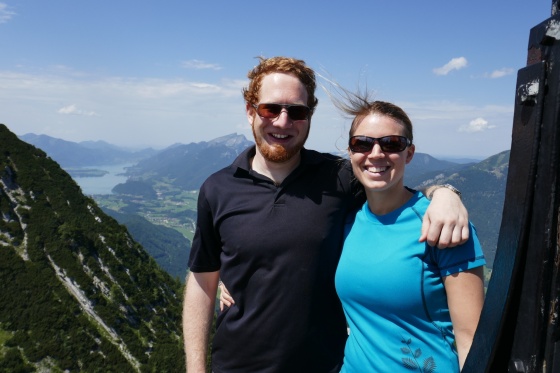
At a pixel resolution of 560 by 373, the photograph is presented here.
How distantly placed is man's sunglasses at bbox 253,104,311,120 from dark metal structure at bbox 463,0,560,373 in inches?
123

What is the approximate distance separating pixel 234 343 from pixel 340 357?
1.14 m

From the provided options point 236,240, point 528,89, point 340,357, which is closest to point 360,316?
point 340,357

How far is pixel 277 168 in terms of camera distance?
4688 millimetres

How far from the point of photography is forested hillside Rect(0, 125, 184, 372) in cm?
5300

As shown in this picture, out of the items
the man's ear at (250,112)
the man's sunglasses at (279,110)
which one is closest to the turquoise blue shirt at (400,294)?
the man's sunglasses at (279,110)

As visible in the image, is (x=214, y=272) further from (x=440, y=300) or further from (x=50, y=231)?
(x=50, y=231)

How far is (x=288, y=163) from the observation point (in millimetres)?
4691

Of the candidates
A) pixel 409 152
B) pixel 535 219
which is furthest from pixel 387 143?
pixel 535 219

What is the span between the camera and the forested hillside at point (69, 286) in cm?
5300

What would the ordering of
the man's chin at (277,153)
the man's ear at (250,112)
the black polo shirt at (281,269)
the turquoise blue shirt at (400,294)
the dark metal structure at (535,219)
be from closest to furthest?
the dark metal structure at (535,219) → the turquoise blue shirt at (400,294) → the black polo shirt at (281,269) → the man's chin at (277,153) → the man's ear at (250,112)

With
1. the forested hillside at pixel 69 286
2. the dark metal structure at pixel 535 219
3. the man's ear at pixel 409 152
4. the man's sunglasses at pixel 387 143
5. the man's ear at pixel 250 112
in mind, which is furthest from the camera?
the forested hillside at pixel 69 286

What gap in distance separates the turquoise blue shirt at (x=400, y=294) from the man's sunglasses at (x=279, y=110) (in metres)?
1.59

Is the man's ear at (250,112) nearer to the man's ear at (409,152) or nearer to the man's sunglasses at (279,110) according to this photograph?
the man's sunglasses at (279,110)

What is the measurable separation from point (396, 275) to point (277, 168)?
198 cm
